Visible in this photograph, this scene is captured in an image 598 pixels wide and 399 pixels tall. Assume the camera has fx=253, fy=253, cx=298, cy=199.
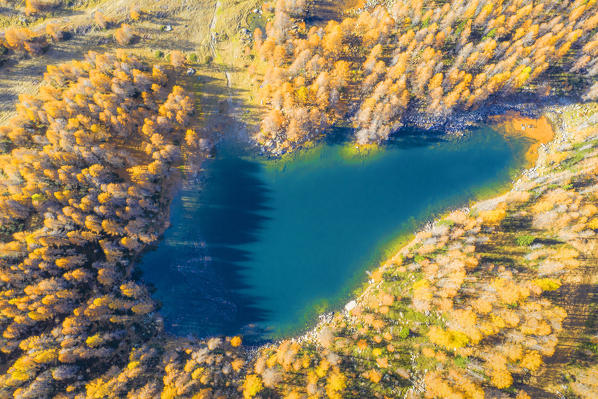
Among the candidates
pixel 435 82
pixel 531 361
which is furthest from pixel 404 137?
pixel 531 361

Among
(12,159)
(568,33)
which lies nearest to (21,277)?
(12,159)

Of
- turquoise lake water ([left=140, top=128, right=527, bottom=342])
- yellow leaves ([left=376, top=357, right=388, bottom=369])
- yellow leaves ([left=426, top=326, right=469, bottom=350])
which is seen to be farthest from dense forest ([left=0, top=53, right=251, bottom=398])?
yellow leaves ([left=426, top=326, right=469, bottom=350])

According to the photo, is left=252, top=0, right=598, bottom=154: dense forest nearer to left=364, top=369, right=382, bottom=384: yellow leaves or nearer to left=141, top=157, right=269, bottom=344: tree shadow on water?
left=141, top=157, right=269, bottom=344: tree shadow on water

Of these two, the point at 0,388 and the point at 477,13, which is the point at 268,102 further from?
the point at 0,388

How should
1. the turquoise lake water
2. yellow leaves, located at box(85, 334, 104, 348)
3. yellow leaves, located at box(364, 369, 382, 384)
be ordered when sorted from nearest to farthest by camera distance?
yellow leaves, located at box(85, 334, 104, 348)
yellow leaves, located at box(364, 369, 382, 384)
the turquoise lake water

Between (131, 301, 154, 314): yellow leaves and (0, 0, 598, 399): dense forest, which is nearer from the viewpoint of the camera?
(0, 0, 598, 399): dense forest

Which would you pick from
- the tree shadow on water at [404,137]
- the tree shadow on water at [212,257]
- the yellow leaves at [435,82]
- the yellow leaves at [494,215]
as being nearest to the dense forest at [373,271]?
the yellow leaves at [494,215]
